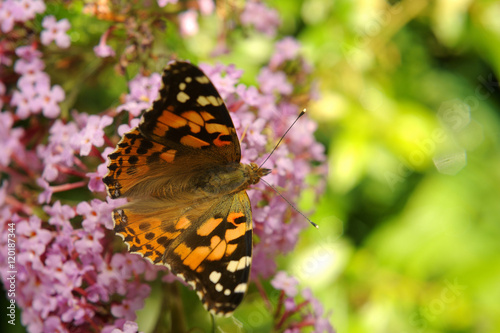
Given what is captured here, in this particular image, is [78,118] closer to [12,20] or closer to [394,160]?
[12,20]

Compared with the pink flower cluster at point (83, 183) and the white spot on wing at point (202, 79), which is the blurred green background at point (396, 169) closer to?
the pink flower cluster at point (83, 183)

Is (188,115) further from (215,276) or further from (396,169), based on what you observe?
(396,169)

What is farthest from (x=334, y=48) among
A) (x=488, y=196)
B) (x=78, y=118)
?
(x=78, y=118)

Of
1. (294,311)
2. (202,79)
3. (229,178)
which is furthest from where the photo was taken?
(294,311)

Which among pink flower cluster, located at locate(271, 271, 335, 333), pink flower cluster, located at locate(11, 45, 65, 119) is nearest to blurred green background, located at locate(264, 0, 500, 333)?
pink flower cluster, located at locate(271, 271, 335, 333)

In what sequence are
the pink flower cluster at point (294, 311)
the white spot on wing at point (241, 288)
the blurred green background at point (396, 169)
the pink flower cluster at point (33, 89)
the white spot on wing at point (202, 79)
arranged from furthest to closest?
1. the blurred green background at point (396, 169)
2. the pink flower cluster at point (33, 89)
3. the pink flower cluster at point (294, 311)
4. the white spot on wing at point (202, 79)
5. the white spot on wing at point (241, 288)

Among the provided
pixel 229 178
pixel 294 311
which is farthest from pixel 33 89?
pixel 294 311

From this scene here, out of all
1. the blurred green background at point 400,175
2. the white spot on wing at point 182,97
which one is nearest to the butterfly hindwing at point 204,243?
the white spot on wing at point 182,97
